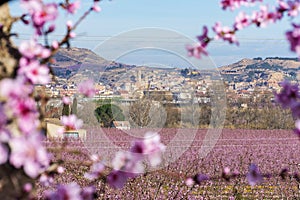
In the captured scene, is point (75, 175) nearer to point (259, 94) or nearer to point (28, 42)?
point (28, 42)

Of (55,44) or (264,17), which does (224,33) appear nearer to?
(264,17)

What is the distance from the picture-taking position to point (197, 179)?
7.75 feet

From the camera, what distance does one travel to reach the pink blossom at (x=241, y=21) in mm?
2391

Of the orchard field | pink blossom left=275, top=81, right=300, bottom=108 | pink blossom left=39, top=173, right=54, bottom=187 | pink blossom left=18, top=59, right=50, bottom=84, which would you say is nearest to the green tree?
the orchard field

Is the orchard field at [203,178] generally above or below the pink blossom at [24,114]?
below

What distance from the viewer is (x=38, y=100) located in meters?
1.83

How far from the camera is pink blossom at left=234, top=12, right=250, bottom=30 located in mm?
2391

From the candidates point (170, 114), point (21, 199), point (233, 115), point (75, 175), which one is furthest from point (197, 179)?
point (233, 115)

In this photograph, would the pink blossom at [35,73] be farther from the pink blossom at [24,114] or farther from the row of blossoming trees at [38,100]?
the pink blossom at [24,114]

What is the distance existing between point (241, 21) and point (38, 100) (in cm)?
93

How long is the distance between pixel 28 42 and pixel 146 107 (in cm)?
1831

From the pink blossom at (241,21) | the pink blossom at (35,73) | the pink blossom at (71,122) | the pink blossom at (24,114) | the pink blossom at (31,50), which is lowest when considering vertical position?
the pink blossom at (71,122)

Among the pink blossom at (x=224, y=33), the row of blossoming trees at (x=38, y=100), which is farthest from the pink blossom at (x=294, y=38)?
the pink blossom at (x=224, y=33)

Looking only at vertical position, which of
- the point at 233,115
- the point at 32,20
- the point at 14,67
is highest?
the point at 32,20
